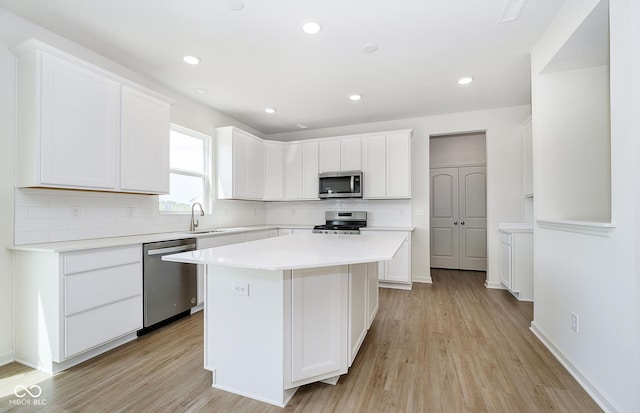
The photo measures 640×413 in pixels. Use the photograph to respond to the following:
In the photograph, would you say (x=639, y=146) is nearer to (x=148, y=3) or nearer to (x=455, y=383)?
(x=455, y=383)

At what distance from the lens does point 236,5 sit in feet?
6.64

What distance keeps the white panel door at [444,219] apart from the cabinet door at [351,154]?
6.78 ft

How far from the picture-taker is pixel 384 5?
6.71ft

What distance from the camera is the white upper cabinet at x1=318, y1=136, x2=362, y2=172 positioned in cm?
457

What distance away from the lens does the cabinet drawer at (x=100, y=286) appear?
201 cm

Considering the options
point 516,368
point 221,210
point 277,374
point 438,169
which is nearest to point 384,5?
point 277,374

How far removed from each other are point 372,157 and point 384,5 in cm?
255

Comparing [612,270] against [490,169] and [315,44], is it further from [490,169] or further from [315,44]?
[490,169]

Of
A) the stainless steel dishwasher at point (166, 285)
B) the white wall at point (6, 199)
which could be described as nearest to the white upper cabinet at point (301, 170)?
the stainless steel dishwasher at point (166, 285)

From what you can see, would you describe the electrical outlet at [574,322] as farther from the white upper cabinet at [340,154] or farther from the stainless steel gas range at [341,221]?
the white upper cabinet at [340,154]

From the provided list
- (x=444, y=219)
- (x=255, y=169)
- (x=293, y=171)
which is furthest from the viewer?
(x=444, y=219)

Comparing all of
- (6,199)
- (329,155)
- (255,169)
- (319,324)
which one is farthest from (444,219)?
(6,199)

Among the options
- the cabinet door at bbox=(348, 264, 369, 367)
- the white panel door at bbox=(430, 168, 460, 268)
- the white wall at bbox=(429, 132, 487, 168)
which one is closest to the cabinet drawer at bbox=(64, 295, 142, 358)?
the cabinet door at bbox=(348, 264, 369, 367)

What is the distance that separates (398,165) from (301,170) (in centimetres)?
164
